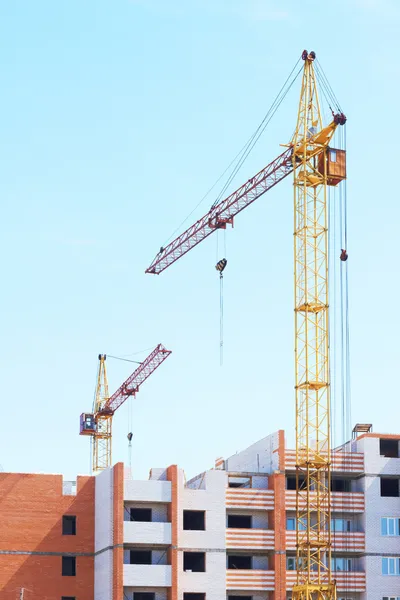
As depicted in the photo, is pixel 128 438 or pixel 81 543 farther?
pixel 128 438

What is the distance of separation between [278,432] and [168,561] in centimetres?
1381

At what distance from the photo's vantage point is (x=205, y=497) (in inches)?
3880

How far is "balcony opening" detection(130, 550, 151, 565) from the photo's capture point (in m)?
97.8

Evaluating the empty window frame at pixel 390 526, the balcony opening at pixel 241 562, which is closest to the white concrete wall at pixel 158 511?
the balcony opening at pixel 241 562

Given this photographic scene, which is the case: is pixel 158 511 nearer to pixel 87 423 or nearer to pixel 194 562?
pixel 194 562

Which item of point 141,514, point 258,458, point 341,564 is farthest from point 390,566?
point 141,514

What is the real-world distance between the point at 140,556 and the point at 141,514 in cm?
325

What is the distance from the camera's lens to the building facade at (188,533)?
96.4 metres

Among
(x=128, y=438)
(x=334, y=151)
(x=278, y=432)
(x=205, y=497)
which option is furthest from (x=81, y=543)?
(x=128, y=438)

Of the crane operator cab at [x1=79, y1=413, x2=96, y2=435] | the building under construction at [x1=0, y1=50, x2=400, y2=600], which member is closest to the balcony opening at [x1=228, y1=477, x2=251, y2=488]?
the building under construction at [x1=0, y1=50, x2=400, y2=600]

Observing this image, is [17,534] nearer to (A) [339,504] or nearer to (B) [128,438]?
(A) [339,504]

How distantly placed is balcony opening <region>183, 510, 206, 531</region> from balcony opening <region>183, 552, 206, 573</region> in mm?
2015

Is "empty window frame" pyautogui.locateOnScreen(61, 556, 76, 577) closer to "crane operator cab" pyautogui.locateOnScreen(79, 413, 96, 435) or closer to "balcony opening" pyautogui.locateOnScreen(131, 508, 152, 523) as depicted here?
"balcony opening" pyautogui.locateOnScreen(131, 508, 152, 523)

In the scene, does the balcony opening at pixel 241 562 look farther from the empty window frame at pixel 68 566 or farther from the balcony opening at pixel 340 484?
the empty window frame at pixel 68 566
